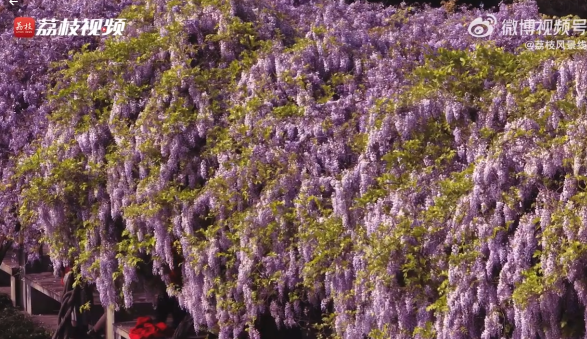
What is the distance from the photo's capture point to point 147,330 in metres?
10.8

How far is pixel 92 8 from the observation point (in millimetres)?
12703

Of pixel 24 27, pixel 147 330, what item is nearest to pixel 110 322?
pixel 147 330

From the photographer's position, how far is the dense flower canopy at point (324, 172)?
6191 millimetres

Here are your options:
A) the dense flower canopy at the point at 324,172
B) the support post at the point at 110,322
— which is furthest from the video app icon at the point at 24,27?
the support post at the point at 110,322

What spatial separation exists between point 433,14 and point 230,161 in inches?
175

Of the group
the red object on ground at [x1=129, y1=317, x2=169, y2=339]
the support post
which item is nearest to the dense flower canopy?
the support post

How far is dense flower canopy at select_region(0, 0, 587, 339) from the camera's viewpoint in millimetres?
6191

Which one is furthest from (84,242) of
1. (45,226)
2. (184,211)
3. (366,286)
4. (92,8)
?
(92,8)

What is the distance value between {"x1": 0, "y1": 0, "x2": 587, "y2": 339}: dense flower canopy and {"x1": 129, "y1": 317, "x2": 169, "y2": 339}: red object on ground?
150cm

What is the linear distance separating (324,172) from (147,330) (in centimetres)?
372

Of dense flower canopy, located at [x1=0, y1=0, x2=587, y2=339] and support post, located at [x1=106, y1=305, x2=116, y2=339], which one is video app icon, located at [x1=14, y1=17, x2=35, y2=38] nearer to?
dense flower canopy, located at [x1=0, y1=0, x2=587, y2=339]

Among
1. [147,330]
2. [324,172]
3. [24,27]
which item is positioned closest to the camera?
[324,172]

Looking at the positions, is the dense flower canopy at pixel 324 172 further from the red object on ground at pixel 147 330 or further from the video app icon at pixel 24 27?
the video app icon at pixel 24 27

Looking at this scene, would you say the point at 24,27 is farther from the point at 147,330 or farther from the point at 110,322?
the point at 147,330
